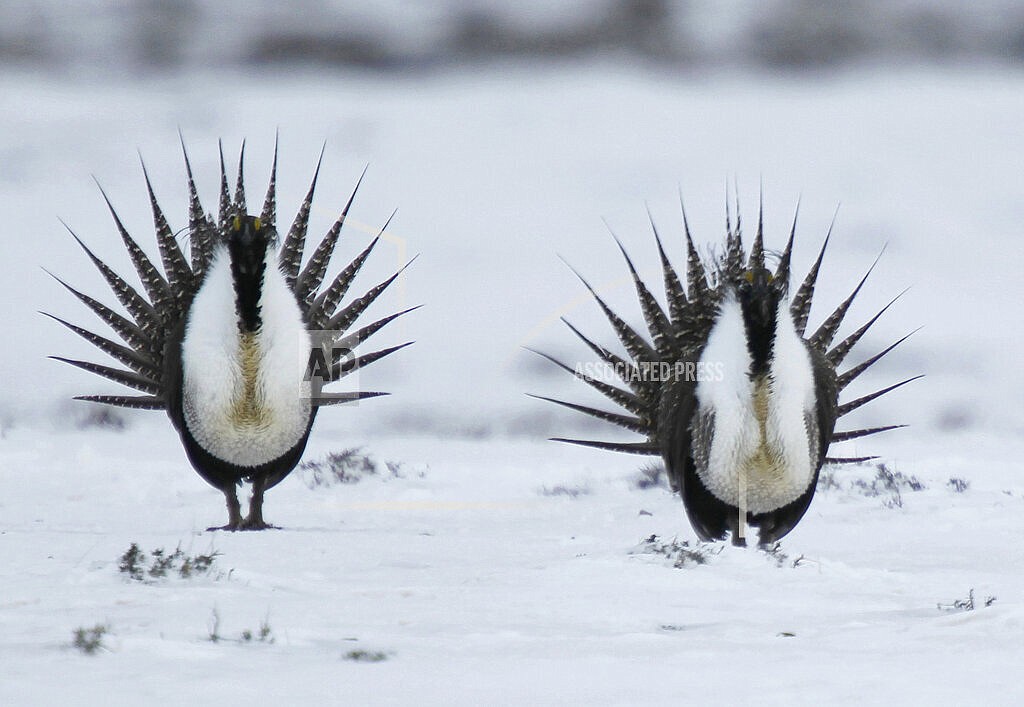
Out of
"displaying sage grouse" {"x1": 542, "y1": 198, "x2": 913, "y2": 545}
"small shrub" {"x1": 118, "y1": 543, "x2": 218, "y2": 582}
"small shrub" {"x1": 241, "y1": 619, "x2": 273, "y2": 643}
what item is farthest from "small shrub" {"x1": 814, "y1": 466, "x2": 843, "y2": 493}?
"small shrub" {"x1": 241, "y1": 619, "x2": 273, "y2": 643}

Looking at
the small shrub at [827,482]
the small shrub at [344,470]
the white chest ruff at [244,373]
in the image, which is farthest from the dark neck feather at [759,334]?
the small shrub at [344,470]

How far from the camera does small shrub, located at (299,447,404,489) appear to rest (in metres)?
6.57

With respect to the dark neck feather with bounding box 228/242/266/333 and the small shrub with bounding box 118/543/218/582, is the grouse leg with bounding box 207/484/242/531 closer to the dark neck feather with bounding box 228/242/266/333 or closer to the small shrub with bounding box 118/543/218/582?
the dark neck feather with bounding box 228/242/266/333

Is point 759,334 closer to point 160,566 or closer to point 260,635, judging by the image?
point 160,566

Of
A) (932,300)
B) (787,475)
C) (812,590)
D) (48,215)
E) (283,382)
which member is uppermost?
(48,215)

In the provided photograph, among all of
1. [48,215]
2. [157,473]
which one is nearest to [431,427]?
[157,473]

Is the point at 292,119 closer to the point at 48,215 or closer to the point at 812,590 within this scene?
the point at 48,215

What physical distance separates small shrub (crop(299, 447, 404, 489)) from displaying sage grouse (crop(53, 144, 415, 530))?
1.87m

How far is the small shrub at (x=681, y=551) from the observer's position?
3549mm

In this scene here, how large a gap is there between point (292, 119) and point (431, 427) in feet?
50.0

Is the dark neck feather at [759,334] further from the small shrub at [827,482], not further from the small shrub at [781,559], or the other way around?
the small shrub at [827,482]

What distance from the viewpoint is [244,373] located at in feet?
13.8

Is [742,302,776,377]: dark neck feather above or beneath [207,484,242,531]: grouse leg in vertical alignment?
above

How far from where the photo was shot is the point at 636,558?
363 cm
